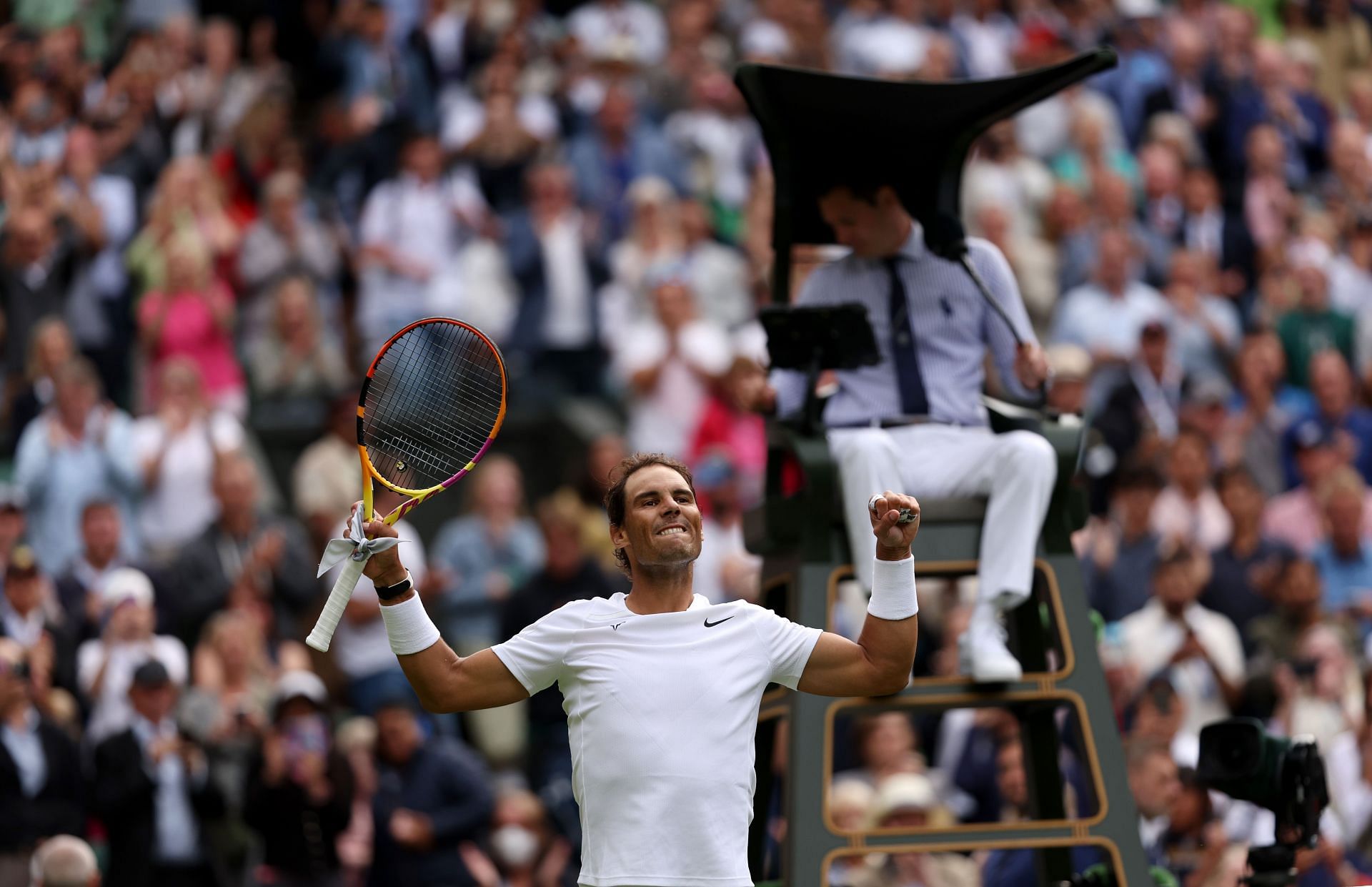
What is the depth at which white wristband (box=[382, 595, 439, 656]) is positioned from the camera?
16.1 feet

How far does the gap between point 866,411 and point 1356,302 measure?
809 centimetres

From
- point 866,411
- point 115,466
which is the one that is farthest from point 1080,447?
point 115,466

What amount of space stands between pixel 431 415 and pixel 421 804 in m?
4.27

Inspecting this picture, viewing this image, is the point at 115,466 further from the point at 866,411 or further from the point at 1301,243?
the point at 1301,243

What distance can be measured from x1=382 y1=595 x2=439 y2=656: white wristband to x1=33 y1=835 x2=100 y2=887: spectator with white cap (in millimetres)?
3681

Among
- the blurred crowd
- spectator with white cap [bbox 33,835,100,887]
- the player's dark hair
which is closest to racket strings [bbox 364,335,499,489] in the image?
the player's dark hair

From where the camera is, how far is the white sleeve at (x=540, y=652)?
5.05 m

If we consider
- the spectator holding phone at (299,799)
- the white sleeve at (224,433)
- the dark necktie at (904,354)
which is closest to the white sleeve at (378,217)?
the white sleeve at (224,433)

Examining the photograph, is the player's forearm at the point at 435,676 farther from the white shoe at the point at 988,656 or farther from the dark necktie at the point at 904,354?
the dark necktie at the point at 904,354

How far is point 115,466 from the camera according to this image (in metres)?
11.1

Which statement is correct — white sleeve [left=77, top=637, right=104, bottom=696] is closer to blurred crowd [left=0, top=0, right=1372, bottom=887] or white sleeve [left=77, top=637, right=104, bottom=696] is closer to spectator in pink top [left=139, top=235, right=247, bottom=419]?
blurred crowd [left=0, top=0, right=1372, bottom=887]

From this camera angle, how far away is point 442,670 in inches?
196

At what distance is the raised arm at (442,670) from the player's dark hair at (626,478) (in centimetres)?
41

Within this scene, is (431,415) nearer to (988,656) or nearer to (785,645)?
(785,645)
